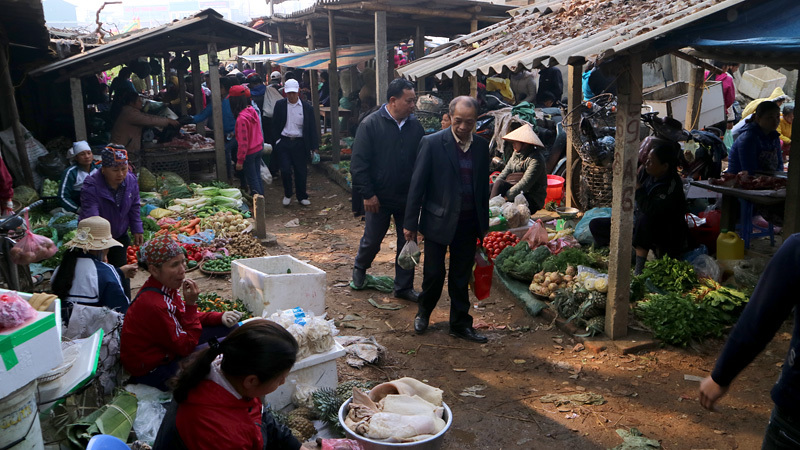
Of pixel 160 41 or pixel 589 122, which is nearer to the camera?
pixel 589 122

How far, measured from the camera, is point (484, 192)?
225 inches

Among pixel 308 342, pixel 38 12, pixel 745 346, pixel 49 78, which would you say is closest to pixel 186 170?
pixel 49 78

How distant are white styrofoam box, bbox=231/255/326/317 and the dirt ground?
62 centimetres

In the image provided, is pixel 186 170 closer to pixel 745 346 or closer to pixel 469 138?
pixel 469 138

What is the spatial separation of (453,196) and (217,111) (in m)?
7.24

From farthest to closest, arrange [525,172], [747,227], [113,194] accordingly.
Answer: [525,172] → [747,227] → [113,194]

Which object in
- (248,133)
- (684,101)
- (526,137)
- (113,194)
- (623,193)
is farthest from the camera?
(684,101)

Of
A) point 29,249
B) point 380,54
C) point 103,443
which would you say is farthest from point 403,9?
point 103,443

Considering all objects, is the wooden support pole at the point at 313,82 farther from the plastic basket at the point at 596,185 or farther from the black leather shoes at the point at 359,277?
the black leather shoes at the point at 359,277

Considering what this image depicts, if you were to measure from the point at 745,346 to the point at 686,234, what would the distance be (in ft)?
15.9

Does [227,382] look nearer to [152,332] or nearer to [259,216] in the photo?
[152,332]

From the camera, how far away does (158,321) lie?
3967 mm

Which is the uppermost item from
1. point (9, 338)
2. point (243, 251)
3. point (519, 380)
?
point (9, 338)

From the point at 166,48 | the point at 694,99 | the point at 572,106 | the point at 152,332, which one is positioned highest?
the point at 166,48
